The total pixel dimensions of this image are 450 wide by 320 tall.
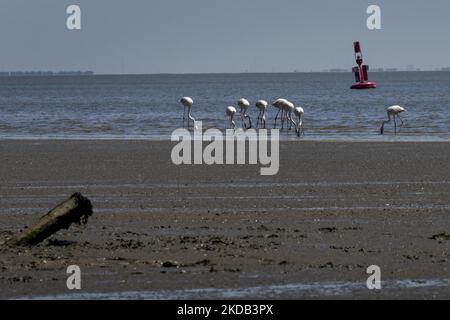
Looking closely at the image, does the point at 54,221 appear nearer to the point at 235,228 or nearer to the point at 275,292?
the point at 235,228

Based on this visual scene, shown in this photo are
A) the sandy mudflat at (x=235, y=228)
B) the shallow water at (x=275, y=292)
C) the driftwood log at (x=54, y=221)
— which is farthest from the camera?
the driftwood log at (x=54, y=221)

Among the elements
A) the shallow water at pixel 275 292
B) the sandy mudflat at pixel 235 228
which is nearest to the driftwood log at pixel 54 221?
the sandy mudflat at pixel 235 228

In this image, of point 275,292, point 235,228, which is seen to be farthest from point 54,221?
point 275,292

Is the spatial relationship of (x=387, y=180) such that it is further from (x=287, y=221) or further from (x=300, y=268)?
(x=300, y=268)

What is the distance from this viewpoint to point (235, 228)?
43.9ft

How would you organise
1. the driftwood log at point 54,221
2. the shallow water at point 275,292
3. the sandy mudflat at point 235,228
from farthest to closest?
the driftwood log at point 54,221 → the sandy mudflat at point 235,228 → the shallow water at point 275,292

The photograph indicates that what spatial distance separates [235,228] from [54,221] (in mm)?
2595

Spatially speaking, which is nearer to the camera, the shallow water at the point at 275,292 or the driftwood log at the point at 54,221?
the shallow water at the point at 275,292

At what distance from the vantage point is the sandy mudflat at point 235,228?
10.0 metres

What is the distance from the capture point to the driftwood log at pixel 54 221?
460 inches

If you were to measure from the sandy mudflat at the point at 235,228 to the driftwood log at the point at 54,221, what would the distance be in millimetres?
166

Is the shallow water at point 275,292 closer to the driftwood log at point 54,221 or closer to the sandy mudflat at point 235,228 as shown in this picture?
the sandy mudflat at point 235,228

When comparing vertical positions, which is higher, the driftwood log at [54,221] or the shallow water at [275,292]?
the driftwood log at [54,221]

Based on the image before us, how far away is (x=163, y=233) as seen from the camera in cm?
1298
